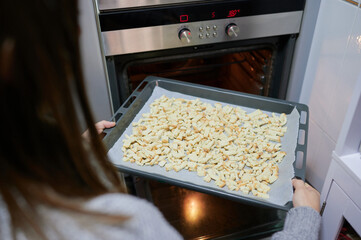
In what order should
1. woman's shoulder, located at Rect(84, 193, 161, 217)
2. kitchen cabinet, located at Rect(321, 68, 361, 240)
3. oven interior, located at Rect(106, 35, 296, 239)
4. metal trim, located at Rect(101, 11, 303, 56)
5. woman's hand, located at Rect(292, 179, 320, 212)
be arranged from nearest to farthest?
woman's shoulder, located at Rect(84, 193, 161, 217), kitchen cabinet, located at Rect(321, 68, 361, 240), woman's hand, located at Rect(292, 179, 320, 212), metal trim, located at Rect(101, 11, 303, 56), oven interior, located at Rect(106, 35, 296, 239)

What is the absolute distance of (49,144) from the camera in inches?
16.1

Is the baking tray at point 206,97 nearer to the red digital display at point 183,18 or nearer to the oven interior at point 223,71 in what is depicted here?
the oven interior at point 223,71

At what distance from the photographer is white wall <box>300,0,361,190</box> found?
126 cm

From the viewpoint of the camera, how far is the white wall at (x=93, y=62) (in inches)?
50.3

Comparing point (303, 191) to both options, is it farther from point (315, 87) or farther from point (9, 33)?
point (9, 33)

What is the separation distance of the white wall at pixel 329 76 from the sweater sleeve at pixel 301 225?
0.55 m

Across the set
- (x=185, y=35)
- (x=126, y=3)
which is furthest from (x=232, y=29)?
(x=126, y=3)

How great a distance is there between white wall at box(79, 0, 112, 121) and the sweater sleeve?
0.76 meters

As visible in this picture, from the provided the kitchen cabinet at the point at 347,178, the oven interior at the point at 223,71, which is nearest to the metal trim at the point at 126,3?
the oven interior at the point at 223,71

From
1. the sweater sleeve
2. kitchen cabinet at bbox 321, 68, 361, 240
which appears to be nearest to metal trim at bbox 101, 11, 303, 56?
kitchen cabinet at bbox 321, 68, 361, 240

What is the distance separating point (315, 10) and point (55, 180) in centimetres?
136

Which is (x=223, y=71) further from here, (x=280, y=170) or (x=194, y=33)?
(x=280, y=170)

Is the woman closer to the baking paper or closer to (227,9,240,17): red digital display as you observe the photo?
→ the baking paper

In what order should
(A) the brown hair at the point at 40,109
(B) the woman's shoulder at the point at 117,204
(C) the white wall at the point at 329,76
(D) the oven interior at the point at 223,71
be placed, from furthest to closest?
(D) the oven interior at the point at 223,71
(C) the white wall at the point at 329,76
(B) the woman's shoulder at the point at 117,204
(A) the brown hair at the point at 40,109
